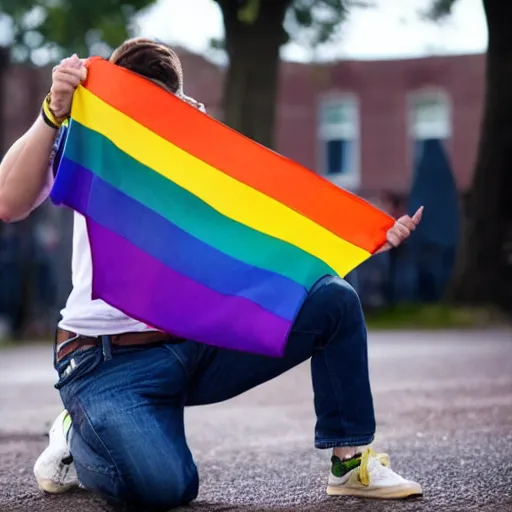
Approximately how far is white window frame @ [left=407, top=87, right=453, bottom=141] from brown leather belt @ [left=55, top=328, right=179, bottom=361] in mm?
29178

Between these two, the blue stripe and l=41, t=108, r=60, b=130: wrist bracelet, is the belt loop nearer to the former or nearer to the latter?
the blue stripe

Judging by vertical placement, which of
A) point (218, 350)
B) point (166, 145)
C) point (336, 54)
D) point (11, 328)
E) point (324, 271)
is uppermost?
point (336, 54)

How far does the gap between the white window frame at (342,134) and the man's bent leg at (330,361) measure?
2886cm

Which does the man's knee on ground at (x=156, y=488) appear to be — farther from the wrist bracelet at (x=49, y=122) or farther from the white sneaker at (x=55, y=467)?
the wrist bracelet at (x=49, y=122)

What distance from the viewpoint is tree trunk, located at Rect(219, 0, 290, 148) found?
605 inches

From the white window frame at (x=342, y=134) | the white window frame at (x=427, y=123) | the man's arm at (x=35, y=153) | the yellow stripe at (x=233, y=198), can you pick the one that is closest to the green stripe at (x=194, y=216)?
the yellow stripe at (x=233, y=198)

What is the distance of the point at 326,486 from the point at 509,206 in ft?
37.5

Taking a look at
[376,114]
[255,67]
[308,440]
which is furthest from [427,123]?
[308,440]

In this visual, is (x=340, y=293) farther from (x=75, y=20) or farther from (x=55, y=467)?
(x=75, y=20)

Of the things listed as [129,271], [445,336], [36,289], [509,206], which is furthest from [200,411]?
[509,206]

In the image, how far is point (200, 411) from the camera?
6203 mm

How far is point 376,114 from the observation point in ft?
106

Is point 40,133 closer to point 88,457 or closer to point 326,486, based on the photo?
point 88,457

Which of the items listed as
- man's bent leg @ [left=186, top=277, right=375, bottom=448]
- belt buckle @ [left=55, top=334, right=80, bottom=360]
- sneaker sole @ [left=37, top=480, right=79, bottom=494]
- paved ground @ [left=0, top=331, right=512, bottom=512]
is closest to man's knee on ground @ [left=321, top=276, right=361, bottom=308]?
man's bent leg @ [left=186, top=277, right=375, bottom=448]
